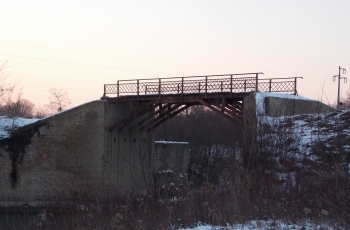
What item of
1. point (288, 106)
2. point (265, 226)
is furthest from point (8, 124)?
point (265, 226)

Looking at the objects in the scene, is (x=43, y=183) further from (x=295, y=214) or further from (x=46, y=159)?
(x=295, y=214)

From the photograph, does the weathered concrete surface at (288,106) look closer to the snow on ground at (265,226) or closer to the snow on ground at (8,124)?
the snow on ground at (265,226)

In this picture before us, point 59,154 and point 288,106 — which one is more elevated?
point 288,106

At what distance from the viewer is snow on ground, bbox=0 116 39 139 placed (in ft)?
92.0

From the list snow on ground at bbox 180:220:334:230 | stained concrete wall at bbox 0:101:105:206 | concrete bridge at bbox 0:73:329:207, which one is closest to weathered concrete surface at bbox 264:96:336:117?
concrete bridge at bbox 0:73:329:207

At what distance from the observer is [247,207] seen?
8922 mm

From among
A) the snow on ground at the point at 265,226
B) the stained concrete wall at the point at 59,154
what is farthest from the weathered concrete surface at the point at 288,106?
the snow on ground at the point at 265,226

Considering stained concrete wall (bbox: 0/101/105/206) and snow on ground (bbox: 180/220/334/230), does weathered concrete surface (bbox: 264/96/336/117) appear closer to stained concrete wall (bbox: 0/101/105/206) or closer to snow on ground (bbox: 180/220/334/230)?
stained concrete wall (bbox: 0/101/105/206)

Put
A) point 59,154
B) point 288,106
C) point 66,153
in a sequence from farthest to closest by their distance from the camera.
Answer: point 66,153 < point 59,154 < point 288,106

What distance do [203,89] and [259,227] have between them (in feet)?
62.2

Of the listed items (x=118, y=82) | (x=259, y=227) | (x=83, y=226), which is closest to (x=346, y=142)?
(x=259, y=227)

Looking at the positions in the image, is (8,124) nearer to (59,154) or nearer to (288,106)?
(59,154)

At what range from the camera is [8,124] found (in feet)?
94.0

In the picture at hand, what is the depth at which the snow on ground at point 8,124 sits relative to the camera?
2803 centimetres
